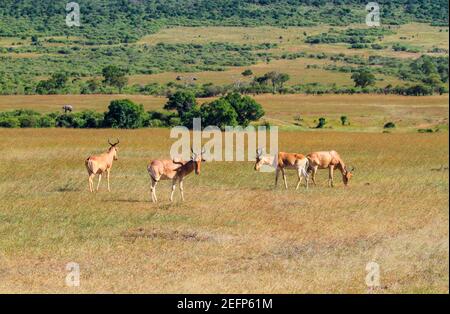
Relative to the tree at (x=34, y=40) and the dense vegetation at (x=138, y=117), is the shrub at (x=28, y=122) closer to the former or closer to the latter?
the dense vegetation at (x=138, y=117)

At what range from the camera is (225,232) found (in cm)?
1942

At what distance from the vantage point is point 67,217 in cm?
2122

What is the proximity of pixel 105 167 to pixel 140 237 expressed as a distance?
783 cm

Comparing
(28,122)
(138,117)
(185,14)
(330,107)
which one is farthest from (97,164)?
(185,14)

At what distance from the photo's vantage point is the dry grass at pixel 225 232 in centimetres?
1512

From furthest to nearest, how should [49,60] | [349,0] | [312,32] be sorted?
1. [349,0]
2. [312,32]
3. [49,60]

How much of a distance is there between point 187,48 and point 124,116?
305ft

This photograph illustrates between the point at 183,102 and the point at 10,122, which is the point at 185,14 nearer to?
the point at 183,102

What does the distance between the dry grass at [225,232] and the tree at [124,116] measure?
23700 millimetres

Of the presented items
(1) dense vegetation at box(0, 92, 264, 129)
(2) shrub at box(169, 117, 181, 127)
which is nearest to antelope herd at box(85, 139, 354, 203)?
(1) dense vegetation at box(0, 92, 264, 129)

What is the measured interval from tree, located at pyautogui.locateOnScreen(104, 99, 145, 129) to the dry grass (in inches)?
933

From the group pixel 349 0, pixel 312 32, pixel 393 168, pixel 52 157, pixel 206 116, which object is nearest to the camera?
pixel 393 168
